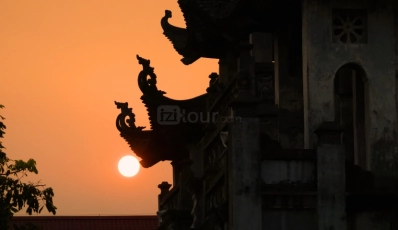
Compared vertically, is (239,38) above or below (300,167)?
above

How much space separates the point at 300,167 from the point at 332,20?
2738 millimetres

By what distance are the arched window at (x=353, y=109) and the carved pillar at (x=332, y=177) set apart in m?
1.22

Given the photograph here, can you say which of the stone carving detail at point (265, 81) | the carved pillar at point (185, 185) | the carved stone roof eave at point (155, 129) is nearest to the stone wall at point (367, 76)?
the stone carving detail at point (265, 81)

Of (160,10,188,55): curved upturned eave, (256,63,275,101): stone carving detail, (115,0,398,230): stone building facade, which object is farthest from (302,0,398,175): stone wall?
(160,10,188,55): curved upturned eave

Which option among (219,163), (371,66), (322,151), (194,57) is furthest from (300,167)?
(194,57)

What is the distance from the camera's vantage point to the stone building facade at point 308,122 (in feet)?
70.1

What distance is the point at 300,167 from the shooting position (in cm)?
2156

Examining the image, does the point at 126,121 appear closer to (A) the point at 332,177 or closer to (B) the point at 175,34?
(B) the point at 175,34

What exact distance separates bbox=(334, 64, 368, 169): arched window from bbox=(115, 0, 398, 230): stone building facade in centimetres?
2

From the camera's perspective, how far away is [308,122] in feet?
73.0

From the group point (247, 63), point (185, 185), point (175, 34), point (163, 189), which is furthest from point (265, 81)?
point (163, 189)

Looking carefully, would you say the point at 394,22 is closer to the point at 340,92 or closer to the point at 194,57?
the point at 340,92

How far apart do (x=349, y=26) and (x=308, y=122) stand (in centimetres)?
181

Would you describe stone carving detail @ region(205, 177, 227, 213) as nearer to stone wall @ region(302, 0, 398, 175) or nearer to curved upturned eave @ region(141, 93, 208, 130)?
stone wall @ region(302, 0, 398, 175)
